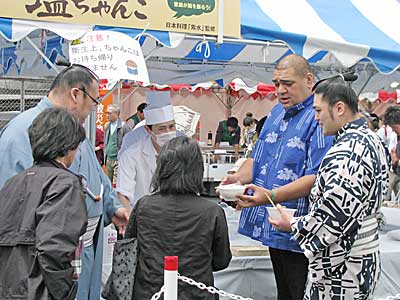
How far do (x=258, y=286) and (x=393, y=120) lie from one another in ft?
15.5

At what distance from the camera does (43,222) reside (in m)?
2.41

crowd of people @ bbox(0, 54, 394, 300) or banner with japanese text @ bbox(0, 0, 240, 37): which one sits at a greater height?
banner with japanese text @ bbox(0, 0, 240, 37)

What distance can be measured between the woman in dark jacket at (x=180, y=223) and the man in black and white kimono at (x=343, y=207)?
41 centimetres

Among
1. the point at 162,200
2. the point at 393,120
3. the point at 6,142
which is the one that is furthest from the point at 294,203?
the point at 393,120

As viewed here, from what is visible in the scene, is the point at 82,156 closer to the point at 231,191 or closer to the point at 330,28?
the point at 231,191

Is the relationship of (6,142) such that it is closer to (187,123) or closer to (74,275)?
(74,275)

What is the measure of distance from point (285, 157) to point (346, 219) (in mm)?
732

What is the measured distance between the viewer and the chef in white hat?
4434mm

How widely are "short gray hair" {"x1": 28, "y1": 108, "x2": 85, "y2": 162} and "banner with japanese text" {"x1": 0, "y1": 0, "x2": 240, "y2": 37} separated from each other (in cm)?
127

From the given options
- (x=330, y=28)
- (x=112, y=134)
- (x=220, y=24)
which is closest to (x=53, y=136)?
(x=220, y=24)

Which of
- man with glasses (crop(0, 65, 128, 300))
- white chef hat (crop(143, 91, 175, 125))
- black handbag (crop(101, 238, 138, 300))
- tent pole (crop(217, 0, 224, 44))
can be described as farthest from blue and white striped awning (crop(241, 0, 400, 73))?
black handbag (crop(101, 238, 138, 300))

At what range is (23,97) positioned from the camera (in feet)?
27.2

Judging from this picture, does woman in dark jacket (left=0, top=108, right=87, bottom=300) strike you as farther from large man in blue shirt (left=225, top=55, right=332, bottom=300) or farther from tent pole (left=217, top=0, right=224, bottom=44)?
tent pole (left=217, top=0, right=224, bottom=44)

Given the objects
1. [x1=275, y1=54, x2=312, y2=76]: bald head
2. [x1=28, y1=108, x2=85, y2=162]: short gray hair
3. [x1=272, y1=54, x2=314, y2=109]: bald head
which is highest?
[x1=275, y1=54, x2=312, y2=76]: bald head
